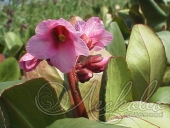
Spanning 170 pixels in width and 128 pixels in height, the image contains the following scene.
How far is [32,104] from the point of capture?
21.5 inches

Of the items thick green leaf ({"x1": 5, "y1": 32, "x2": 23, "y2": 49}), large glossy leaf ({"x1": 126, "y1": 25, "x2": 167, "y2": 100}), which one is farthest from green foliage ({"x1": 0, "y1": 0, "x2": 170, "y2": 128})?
thick green leaf ({"x1": 5, "y1": 32, "x2": 23, "y2": 49})

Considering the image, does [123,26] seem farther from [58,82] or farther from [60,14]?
[60,14]

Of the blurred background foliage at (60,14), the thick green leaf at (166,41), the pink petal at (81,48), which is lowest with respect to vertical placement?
the blurred background foliage at (60,14)

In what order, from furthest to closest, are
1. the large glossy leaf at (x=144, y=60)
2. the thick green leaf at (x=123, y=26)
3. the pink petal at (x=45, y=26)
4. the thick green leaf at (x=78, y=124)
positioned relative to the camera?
the thick green leaf at (x=123, y=26) < the large glossy leaf at (x=144, y=60) < the pink petal at (x=45, y=26) < the thick green leaf at (x=78, y=124)

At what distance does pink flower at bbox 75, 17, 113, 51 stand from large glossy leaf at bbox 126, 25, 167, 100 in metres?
0.07

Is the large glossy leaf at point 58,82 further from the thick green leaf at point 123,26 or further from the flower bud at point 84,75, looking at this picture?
the thick green leaf at point 123,26

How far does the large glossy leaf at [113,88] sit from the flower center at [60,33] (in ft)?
0.30

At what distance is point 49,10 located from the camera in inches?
218

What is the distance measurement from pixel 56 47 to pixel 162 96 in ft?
0.71

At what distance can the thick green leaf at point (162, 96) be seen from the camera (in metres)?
0.68

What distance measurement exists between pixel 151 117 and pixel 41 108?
159mm

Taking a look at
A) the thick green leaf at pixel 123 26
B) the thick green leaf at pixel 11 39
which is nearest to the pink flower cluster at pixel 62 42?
the thick green leaf at pixel 123 26

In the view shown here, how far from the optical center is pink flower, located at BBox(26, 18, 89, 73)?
1.90ft

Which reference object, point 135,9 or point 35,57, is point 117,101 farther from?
point 135,9
